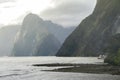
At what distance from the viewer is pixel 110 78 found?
7812cm

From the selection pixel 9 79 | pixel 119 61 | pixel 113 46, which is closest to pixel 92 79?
pixel 9 79

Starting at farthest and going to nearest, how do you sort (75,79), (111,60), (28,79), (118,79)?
(111,60) → (28,79) → (75,79) → (118,79)

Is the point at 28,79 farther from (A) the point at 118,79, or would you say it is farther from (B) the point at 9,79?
(A) the point at 118,79

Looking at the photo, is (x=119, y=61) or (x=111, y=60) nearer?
(x=119, y=61)

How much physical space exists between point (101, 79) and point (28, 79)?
2193cm

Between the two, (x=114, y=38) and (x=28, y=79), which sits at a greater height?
(x=114, y=38)

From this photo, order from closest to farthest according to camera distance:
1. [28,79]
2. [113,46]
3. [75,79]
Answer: [75,79]
[28,79]
[113,46]

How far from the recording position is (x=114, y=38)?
583 feet

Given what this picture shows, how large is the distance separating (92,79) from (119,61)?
4569 centimetres

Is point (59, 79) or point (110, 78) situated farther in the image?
point (59, 79)

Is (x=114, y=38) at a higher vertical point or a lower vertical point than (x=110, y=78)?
higher

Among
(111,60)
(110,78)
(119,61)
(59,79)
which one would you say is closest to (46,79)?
(59,79)

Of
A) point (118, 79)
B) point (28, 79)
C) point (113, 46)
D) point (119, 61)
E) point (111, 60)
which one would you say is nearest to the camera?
point (118, 79)

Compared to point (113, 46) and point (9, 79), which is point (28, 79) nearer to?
point (9, 79)
